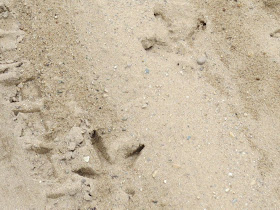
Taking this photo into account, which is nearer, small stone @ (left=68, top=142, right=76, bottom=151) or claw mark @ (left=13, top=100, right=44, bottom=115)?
small stone @ (left=68, top=142, right=76, bottom=151)

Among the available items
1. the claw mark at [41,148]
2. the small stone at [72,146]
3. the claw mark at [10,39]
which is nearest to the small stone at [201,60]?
the small stone at [72,146]

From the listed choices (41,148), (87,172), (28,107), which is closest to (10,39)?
(28,107)

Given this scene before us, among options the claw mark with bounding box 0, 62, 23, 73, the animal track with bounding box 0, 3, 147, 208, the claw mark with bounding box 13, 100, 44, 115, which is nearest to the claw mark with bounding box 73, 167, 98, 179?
the animal track with bounding box 0, 3, 147, 208

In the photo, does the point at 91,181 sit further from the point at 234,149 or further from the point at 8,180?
the point at 234,149

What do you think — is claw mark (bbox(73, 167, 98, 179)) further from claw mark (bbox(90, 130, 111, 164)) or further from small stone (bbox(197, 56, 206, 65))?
small stone (bbox(197, 56, 206, 65))

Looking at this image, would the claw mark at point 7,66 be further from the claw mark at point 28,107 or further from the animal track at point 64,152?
the claw mark at point 28,107
